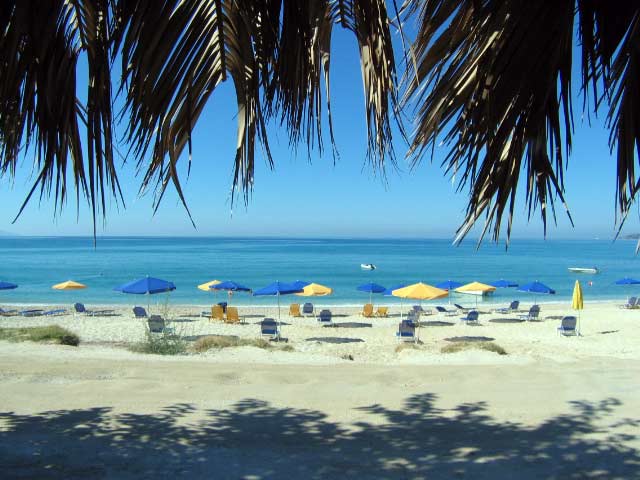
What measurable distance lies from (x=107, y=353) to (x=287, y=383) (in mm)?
4978

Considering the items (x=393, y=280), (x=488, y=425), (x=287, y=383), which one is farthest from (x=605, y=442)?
(x=393, y=280)

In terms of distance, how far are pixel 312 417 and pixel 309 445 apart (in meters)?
0.98

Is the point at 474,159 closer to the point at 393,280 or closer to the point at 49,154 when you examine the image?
the point at 49,154

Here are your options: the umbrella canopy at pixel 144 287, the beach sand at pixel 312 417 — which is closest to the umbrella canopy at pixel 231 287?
the umbrella canopy at pixel 144 287

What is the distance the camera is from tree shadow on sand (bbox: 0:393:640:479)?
4.09 metres

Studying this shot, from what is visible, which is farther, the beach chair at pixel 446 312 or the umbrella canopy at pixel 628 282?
the umbrella canopy at pixel 628 282

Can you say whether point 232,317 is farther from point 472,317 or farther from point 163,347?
point 472,317

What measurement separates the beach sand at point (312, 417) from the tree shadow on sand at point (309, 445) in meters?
0.02

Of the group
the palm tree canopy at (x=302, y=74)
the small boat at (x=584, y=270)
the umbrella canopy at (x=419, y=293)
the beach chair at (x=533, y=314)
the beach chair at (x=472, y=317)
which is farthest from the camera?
the small boat at (x=584, y=270)

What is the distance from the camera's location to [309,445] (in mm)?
4789

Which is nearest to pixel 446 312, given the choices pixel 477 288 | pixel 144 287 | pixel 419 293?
pixel 477 288

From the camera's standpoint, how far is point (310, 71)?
52.2 inches

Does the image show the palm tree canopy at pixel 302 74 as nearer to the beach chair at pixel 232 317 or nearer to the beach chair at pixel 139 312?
the beach chair at pixel 232 317

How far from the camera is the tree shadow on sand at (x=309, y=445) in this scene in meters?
4.09
